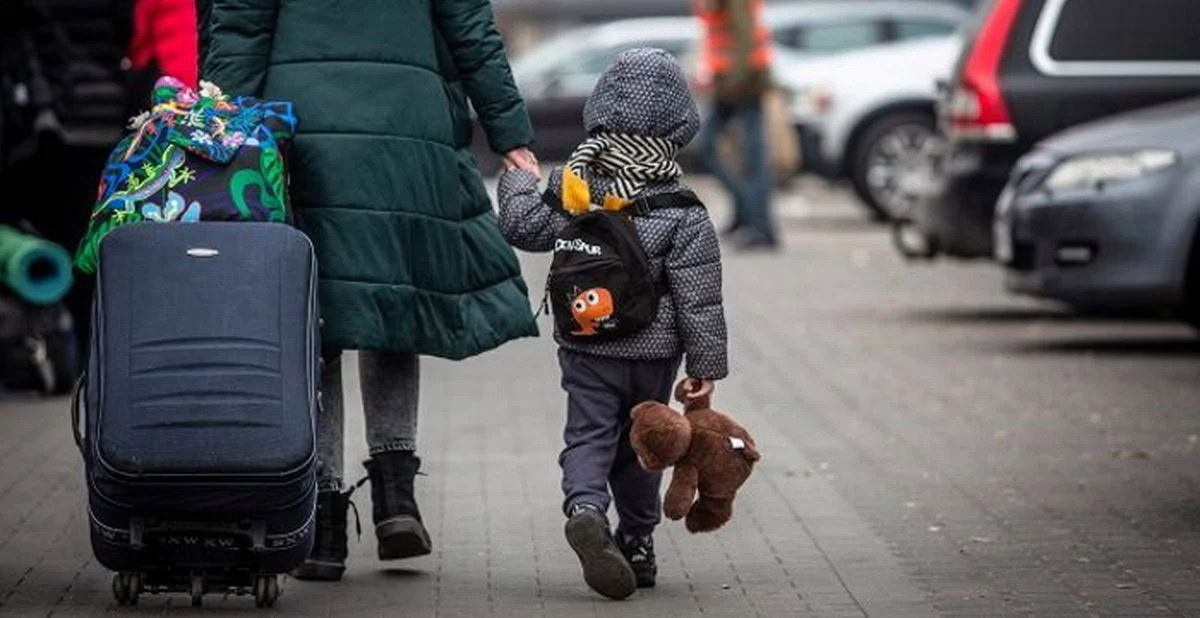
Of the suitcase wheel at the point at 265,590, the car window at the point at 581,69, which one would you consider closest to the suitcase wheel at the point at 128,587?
the suitcase wheel at the point at 265,590

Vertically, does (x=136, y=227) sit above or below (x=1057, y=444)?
above

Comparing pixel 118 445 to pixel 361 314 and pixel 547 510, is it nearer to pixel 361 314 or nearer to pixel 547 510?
pixel 361 314

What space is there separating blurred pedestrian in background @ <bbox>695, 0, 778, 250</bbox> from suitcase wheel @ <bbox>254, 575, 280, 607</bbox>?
530 inches

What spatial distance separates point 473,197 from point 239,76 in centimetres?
68

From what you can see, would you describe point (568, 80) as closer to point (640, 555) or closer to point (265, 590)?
point (640, 555)

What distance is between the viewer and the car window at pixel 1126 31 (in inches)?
602

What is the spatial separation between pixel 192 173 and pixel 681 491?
1.38m

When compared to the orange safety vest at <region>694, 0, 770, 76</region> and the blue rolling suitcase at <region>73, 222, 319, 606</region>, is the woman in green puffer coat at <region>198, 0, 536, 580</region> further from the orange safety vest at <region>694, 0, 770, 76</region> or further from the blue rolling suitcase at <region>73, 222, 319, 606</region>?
the orange safety vest at <region>694, 0, 770, 76</region>

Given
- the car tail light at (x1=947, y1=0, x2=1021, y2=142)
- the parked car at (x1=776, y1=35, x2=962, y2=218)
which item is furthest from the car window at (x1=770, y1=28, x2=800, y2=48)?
the car tail light at (x1=947, y1=0, x2=1021, y2=142)

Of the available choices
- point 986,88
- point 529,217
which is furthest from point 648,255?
point 986,88

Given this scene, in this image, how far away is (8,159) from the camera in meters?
11.9

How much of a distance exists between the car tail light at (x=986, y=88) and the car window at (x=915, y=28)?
1328 centimetres

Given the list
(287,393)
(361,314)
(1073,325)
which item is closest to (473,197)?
(361,314)

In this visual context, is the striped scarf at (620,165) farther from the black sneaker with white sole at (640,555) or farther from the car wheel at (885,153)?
the car wheel at (885,153)
